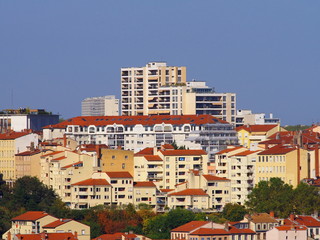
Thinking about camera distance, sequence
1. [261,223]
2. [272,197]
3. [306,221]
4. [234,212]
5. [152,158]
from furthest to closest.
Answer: [152,158], [272,197], [234,212], [306,221], [261,223]

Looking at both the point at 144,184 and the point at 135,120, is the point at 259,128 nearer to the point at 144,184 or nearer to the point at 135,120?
the point at 135,120

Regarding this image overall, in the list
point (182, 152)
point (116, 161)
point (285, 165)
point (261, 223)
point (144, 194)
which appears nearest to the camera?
point (261, 223)

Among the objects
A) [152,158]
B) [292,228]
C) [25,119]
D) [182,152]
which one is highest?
[25,119]

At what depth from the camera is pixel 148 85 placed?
7589 inches

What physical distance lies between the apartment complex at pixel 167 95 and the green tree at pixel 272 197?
60.4 meters

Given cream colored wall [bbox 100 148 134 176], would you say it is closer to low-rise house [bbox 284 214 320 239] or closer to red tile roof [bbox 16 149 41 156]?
red tile roof [bbox 16 149 41 156]

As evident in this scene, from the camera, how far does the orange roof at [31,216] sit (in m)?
114

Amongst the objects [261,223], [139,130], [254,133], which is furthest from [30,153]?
[261,223]

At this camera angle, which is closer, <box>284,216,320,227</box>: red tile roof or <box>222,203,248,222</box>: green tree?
<box>284,216,320,227</box>: red tile roof

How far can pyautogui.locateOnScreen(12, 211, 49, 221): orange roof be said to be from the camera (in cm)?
11369

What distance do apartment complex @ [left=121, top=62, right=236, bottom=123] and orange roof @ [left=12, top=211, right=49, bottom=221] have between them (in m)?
68.8

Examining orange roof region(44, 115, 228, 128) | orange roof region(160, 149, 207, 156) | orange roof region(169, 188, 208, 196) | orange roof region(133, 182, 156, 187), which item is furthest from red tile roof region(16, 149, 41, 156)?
orange roof region(44, 115, 228, 128)

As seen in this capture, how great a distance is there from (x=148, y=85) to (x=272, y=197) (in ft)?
241

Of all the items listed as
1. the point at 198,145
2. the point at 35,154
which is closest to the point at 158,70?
the point at 198,145
